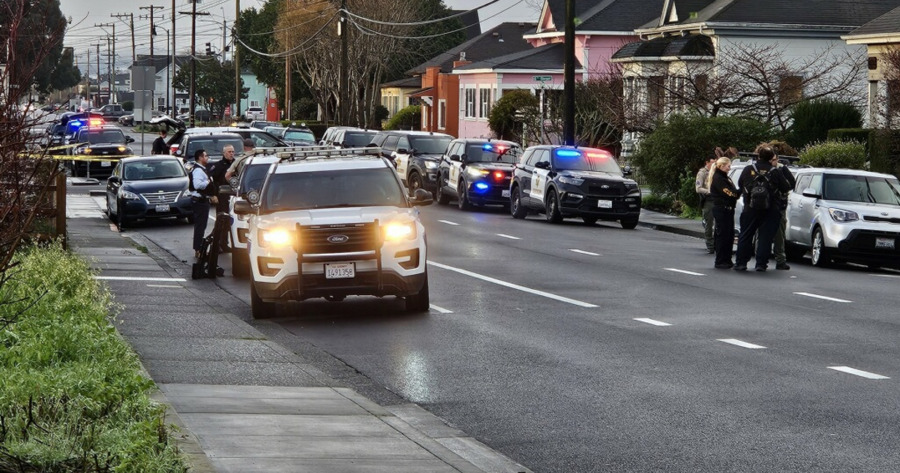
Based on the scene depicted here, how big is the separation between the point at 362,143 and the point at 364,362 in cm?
3408

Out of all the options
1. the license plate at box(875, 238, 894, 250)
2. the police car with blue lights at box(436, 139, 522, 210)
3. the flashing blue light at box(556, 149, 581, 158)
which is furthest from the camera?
the police car with blue lights at box(436, 139, 522, 210)

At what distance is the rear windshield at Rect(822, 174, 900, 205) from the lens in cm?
2509

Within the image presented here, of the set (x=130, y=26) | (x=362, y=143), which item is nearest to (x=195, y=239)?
(x=362, y=143)

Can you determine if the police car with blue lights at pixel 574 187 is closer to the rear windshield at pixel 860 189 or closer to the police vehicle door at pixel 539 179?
the police vehicle door at pixel 539 179

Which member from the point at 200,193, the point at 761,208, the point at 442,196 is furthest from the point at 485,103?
the point at 761,208

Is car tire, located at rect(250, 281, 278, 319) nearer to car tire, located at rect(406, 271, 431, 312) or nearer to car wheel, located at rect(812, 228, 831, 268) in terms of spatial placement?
car tire, located at rect(406, 271, 431, 312)

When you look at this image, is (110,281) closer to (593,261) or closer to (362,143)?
(593,261)

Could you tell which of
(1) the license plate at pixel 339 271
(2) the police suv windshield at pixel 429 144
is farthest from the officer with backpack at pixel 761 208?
(2) the police suv windshield at pixel 429 144

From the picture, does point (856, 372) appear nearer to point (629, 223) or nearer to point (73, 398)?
point (73, 398)

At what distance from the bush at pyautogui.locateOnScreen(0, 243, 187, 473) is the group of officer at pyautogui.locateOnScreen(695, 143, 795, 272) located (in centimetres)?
1259

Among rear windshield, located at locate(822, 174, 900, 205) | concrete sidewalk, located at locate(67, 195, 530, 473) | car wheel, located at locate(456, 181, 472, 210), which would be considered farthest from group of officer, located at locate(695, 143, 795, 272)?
car wheel, located at locate(456, 181, 472, 210)

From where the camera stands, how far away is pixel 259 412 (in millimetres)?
10227

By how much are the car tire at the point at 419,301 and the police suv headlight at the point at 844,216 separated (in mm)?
9773

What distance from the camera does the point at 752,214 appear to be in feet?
Result: 76.2
